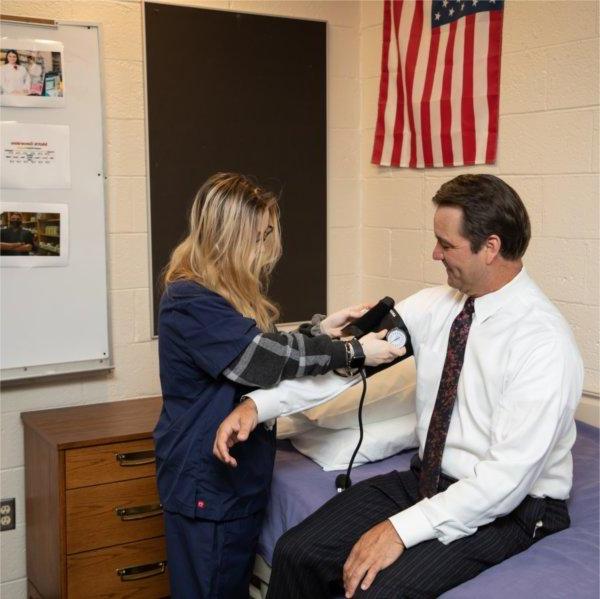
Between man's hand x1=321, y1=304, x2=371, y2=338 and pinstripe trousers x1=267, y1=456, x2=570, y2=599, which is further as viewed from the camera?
man's hand x1=321, y1=304, x2=371, y2=338

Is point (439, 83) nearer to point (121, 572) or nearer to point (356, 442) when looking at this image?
point (356, 442)

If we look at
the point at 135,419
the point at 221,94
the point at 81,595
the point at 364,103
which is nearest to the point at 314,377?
the point at 135,419

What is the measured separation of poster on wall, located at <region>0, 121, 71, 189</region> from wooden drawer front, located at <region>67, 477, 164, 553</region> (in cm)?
101

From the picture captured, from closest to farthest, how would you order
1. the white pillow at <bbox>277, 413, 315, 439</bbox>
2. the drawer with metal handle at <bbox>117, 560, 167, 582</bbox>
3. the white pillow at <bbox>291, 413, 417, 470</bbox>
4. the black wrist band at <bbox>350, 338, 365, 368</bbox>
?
the black wrist band at <bbox>350, 338, 365, 368</bbox>
the white pillow at <bbox>291, 413, 417, 470</bbox>
the white pillow at <bbox>277, 413, 315, 439</bbox>
the drawer with metal handle at <bbox>117, 560, 167, 582</bbox>

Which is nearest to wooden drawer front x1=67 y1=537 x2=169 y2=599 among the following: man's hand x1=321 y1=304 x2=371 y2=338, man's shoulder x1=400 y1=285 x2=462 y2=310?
man's hand x1=321 y1=304 x2=371 y2=338

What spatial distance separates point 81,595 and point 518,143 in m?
2.01

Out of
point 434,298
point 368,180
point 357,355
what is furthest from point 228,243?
point 368,180

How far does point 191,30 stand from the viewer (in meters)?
3.05

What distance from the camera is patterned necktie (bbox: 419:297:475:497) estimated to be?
208 cm

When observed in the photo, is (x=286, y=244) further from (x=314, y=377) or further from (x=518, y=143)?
(x=314, y=377)

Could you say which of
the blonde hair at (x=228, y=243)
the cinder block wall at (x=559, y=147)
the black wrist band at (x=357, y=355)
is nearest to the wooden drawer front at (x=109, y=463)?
the blonde hair at (x=228, y=243)

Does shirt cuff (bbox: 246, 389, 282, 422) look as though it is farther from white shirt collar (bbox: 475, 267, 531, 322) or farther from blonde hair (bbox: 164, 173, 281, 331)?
white shirt collar (bbox: 475, 267, 531, 322)

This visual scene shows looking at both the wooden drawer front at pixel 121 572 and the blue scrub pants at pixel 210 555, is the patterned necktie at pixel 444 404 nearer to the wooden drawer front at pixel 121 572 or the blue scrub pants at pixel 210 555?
the blue scrub pants at pixel 210 555

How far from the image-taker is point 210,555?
83.4 inches
